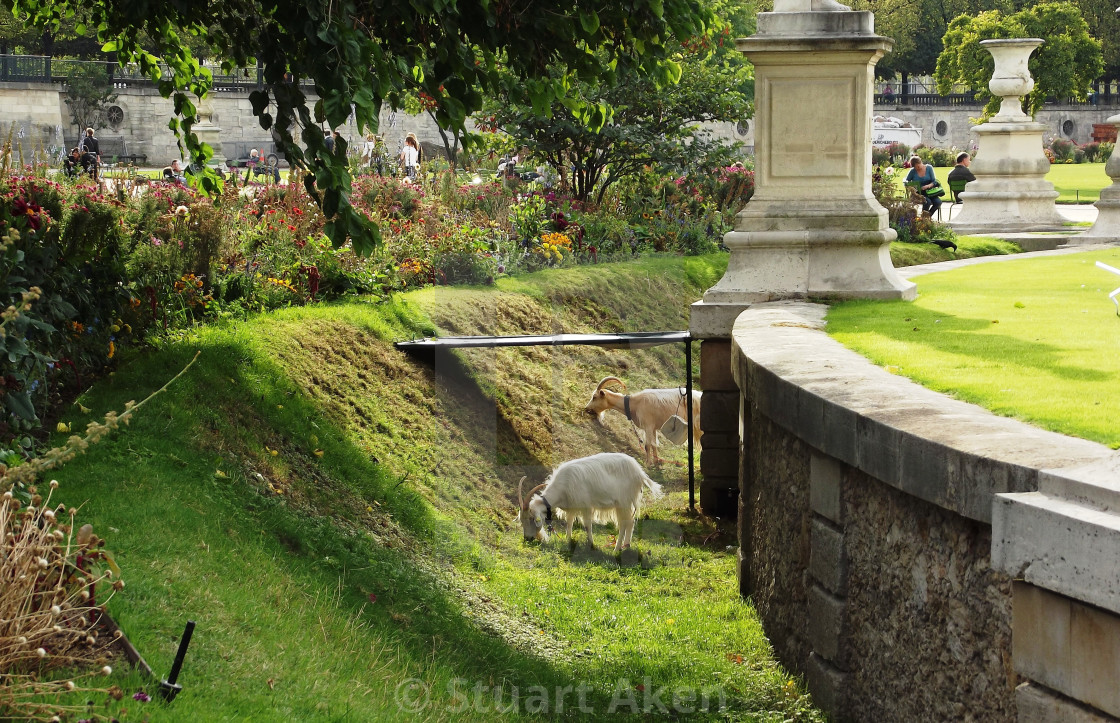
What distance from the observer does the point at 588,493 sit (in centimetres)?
800

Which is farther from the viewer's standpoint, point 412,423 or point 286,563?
point 412,423

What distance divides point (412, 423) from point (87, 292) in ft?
8.70

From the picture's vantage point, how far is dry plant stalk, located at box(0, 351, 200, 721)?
3.46m

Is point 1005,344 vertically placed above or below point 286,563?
above

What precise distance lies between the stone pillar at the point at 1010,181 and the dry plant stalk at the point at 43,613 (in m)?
19.2

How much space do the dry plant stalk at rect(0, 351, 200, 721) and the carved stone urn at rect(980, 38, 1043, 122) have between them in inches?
815

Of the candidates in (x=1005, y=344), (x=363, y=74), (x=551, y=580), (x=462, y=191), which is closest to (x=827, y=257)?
(x=1005, y=344)

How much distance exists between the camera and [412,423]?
8664mm

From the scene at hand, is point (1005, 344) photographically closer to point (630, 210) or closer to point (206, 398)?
point (206, 398)

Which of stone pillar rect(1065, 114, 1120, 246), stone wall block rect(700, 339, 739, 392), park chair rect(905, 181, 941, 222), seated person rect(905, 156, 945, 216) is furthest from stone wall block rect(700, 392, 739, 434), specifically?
seated person rect(905, 156, 945, 216)

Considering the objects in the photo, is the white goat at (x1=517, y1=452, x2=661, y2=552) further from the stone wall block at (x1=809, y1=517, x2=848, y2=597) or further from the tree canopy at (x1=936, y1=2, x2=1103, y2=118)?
the tree canopy at (x1=936, y1=2, x2=1103, y2=118)

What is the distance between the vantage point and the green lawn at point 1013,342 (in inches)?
182

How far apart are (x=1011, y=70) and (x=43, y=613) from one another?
860 inches

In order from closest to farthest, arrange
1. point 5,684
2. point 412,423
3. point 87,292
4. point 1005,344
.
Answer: point 5,684 < point 1005,344 < point 87,292 < point 412,423
